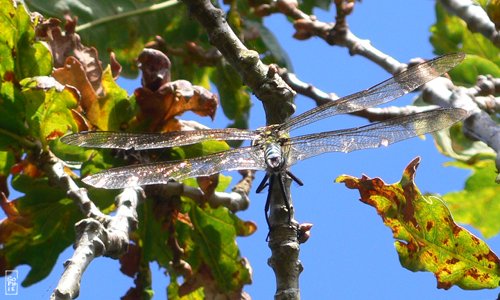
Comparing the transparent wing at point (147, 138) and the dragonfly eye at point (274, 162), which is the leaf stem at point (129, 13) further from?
Result: the dragonfly eye at point (274, 162)

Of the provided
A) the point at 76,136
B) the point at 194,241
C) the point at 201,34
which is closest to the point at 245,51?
the point at 76,136

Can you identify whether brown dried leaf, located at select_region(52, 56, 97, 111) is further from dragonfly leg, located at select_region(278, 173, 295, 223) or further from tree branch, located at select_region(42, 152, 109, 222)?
dragonfly leg, located at select_region(278, 173, 295, 223)

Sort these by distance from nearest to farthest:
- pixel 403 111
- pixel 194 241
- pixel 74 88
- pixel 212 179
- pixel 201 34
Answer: pixel 74 88
pixel 212 179
pixel 194 241
pixel 403 111
pixel 201 34

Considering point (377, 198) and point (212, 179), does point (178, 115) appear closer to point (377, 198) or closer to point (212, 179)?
point (212, 179)

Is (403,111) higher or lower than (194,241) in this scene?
higher

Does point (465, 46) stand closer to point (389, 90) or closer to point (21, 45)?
point (389, 90)

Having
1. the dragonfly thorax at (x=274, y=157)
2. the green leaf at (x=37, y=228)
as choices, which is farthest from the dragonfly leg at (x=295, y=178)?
the green leaf at (x=37, y=228)
